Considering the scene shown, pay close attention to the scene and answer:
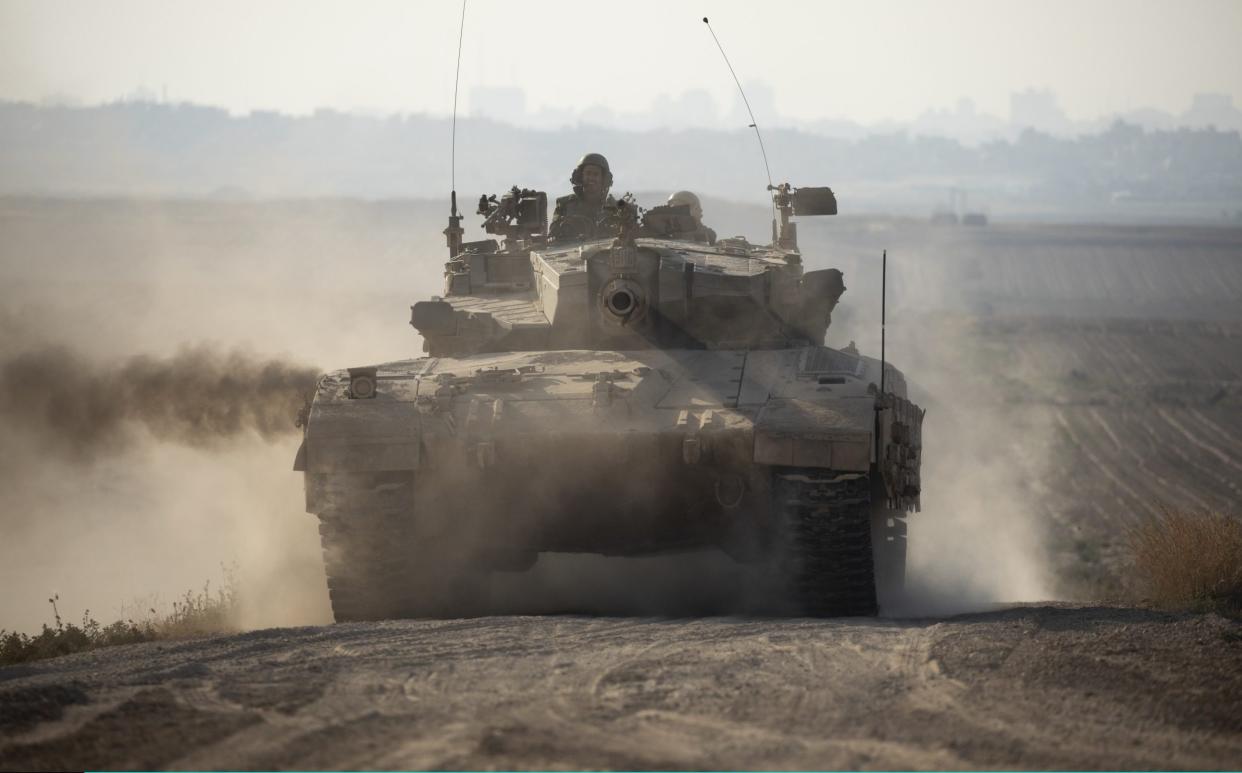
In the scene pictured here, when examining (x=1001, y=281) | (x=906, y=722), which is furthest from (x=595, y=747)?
(x=1001, y=281)

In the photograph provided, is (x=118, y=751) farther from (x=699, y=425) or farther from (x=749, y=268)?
(x=749, y=268)

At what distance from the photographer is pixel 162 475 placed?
2147 centimetres

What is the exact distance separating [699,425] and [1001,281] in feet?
272

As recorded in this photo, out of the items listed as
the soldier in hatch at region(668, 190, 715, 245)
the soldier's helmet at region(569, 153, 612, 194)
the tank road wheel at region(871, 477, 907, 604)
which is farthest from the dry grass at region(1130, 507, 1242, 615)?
the soldier's helmet at region(569, 153, 612, 194)

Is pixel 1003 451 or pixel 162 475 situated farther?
pixel 1003 451

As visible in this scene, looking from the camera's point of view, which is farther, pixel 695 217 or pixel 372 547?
pixel 695 217

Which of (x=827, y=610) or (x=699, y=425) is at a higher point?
(x=699, y=425)

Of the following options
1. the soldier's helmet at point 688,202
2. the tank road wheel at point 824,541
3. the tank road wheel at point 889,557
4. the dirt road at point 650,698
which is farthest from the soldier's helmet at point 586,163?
the dirt road at point 650,698

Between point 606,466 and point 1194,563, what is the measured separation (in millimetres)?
5408

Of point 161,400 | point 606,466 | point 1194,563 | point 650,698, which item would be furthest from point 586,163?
point 650,698

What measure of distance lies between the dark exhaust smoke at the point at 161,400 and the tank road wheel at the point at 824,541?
797cm

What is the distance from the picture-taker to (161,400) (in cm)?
1797

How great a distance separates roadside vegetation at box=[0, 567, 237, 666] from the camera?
11.4 meters

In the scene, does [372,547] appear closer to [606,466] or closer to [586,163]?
[606,466]
